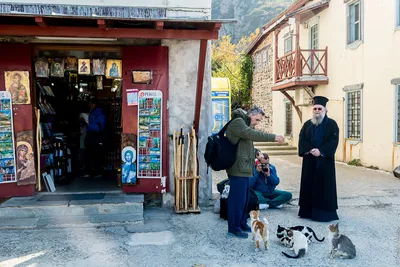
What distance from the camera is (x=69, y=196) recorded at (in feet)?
22.7

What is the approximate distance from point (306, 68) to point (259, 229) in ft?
41.5

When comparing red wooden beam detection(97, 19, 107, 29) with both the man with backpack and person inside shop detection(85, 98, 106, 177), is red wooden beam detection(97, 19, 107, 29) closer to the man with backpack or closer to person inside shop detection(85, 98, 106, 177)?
the man with backpack

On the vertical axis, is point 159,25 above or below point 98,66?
above

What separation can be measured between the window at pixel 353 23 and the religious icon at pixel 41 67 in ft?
35.0

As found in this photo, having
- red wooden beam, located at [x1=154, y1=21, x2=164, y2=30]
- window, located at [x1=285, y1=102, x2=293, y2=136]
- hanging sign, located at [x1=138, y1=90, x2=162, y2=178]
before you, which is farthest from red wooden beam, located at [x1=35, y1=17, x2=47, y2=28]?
window, located at [x1=285, y1=102, x2=293, y2=136]

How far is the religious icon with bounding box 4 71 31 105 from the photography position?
258 inches

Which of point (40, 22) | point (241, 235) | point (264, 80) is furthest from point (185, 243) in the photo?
point (264, 80)

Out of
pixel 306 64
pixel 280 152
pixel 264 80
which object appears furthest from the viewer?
pixel 264 80

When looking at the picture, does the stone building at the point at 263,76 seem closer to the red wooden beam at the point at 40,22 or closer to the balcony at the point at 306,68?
the balcony at the point at 306,68

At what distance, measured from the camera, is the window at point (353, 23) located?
45.6 feet

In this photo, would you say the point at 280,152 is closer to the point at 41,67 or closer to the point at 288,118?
the point at 288,118

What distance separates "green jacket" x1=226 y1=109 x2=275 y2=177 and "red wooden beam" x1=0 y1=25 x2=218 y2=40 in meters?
1.18

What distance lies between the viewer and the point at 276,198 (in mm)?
7039

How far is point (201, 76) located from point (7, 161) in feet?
11.0
